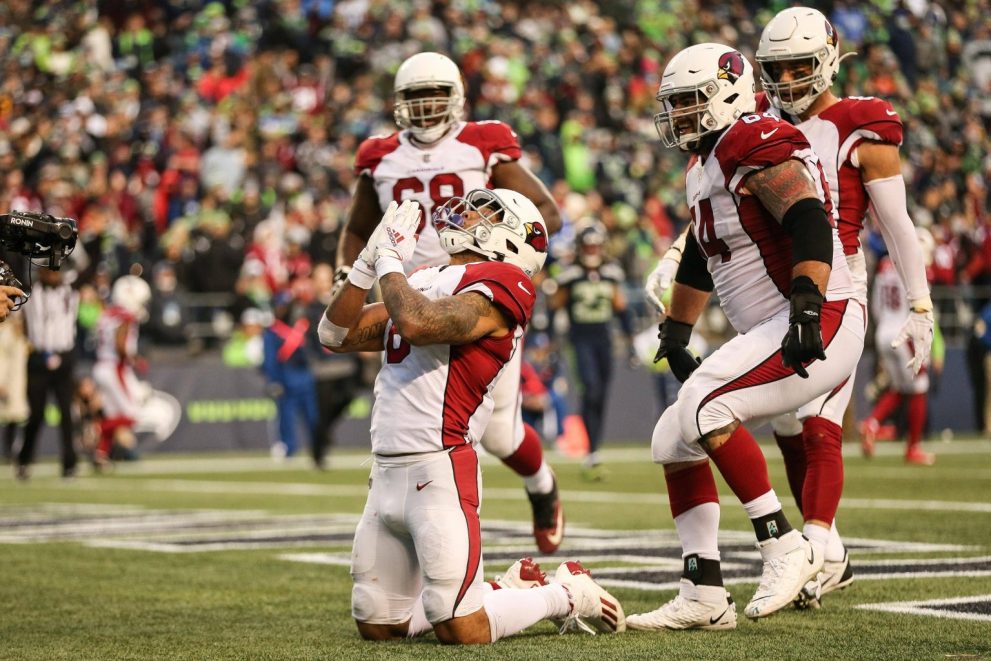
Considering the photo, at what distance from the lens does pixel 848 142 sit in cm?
614

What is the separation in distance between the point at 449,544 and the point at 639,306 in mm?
14154

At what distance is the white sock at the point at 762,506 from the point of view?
541cm

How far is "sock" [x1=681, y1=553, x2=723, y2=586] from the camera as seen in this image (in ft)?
17.5

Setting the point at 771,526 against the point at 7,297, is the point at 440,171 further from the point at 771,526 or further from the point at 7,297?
the point at 7,297

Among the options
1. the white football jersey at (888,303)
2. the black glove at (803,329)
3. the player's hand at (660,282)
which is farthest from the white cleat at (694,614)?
the white football jersey at (888,303)

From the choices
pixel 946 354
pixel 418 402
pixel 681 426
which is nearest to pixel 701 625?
pixel 681 426

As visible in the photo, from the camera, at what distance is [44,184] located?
17.0m

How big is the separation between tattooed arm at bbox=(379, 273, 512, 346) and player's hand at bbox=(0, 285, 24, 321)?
112 centimetres

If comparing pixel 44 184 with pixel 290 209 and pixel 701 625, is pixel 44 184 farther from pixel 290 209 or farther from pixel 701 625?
pixel 701 625

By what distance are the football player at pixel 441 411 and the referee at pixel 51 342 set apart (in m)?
10.1

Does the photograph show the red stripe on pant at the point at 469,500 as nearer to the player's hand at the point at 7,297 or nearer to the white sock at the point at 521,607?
the white sock at the point at 521,607

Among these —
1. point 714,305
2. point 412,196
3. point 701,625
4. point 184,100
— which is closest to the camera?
point 701,625

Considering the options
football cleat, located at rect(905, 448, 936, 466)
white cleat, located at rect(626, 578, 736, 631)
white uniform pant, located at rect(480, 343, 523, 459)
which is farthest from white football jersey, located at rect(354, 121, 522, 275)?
football cleat, located at rect(905, 448, 936, 466)

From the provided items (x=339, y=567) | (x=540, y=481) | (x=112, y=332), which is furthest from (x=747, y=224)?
(x=112, y=332)
